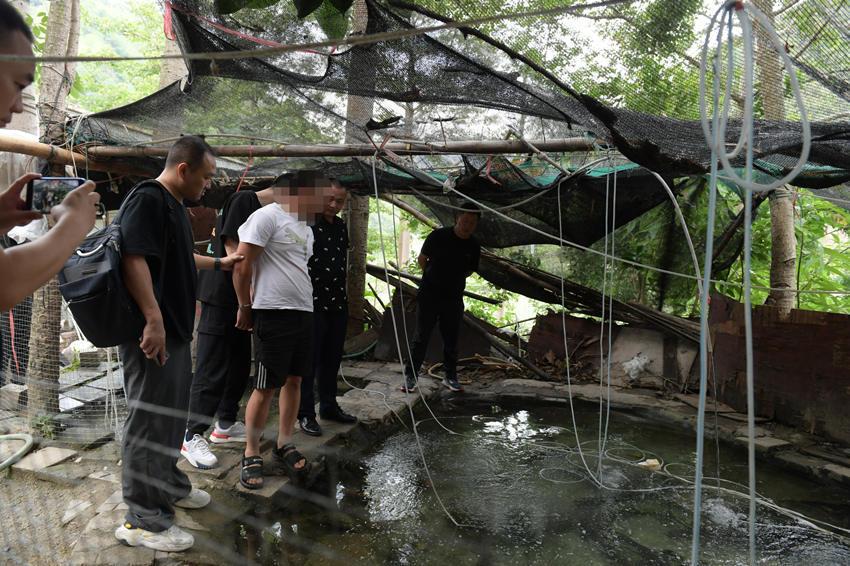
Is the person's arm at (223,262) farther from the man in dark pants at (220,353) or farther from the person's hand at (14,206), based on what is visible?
the person's hand at (14,206)

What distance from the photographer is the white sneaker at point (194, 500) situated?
8.17ft

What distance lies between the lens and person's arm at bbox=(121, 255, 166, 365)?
204cm

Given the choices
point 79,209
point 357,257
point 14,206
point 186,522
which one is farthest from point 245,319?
point 357,257

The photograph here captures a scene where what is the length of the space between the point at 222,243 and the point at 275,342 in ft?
2.93

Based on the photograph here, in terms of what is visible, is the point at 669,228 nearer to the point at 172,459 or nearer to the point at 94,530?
the point at 172,459

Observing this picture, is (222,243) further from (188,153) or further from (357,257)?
(357,257)

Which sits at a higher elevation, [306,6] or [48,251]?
[306,6]

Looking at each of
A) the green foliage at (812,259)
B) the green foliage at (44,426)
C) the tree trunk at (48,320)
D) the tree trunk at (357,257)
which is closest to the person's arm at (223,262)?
A: the tree trunk at (48,320)

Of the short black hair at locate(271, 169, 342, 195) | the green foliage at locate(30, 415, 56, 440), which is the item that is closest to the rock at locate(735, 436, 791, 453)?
the short black hair at locate(271, 169, 342, 195)

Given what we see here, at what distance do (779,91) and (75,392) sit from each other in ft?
18.7

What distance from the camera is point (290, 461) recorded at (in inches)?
115

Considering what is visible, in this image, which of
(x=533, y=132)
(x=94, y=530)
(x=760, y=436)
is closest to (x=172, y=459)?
(x=94, y=530)

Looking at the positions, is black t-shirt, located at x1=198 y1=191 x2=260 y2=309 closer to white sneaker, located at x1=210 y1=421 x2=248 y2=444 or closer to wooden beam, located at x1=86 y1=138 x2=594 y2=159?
wooden beam, located at x1=86 y1=138 x2=594 y2=159

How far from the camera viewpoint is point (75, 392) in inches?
182
